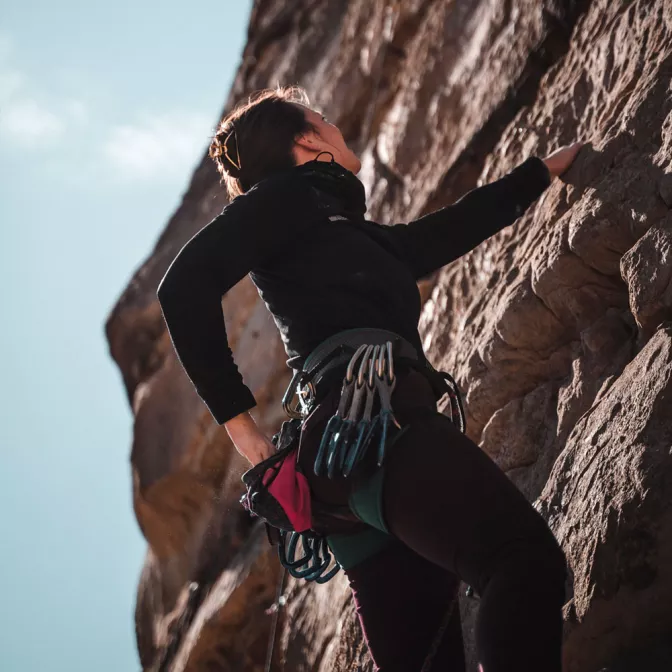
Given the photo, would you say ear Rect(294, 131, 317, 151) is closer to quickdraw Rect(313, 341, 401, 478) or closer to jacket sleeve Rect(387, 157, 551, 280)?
jacket sleeve Rect(387, 157, 551, 280)

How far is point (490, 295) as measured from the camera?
8.98ft

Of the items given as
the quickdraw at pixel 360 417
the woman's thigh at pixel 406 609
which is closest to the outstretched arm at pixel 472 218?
the quickdraw at pixel 360 417

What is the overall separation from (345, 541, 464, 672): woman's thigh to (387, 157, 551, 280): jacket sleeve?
696mm

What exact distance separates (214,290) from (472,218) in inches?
33.9

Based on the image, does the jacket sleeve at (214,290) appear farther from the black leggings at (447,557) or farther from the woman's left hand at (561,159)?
the woman's left hand at (561,159)

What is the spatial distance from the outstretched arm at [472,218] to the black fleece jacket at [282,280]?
32 cm

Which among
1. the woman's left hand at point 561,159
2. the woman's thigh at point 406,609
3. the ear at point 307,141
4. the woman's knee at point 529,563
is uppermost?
the ear at point 307,141

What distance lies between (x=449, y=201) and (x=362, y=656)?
2.04m

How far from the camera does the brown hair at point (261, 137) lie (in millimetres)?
1833

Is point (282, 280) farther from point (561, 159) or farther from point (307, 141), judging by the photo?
point (561, 159)

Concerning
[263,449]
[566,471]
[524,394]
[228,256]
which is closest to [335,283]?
[228,256]

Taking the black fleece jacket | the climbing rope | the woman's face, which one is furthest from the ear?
the climbing rope

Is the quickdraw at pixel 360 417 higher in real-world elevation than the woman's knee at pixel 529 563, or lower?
higher

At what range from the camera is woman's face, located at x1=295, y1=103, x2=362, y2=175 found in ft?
6.04
